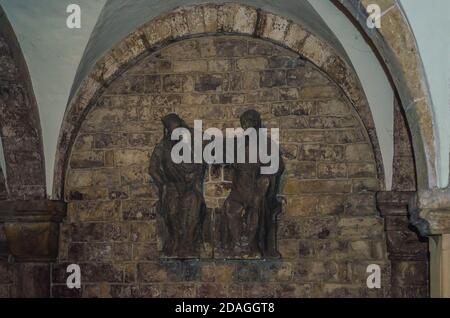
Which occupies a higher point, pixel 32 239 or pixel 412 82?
pixel 412 82

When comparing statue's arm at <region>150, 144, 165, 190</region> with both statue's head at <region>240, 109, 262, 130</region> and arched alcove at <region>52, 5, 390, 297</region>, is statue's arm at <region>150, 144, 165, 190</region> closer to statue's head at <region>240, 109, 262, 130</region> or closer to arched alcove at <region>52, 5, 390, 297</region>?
arched alcove at <region>52, 5, 390, 297</region>

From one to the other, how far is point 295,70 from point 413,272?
161cm

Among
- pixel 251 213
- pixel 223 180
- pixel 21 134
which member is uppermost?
pixel 21 134

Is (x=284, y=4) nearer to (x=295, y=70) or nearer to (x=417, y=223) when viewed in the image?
(x=295, y=70)

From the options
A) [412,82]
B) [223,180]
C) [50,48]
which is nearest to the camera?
[412,82]

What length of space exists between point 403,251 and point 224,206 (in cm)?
126

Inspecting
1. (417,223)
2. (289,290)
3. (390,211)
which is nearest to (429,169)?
(417,223)

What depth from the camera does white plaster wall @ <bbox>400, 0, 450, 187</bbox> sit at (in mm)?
4766

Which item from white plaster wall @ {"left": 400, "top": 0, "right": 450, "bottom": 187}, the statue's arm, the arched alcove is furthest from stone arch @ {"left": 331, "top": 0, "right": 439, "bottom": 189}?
the statue's arm

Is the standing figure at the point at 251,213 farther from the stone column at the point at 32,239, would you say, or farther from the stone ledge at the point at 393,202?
the stone column at the point at 32,239

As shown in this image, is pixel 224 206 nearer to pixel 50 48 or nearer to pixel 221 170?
Result: pixel 221 170

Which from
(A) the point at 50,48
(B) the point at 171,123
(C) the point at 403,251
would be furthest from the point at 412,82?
(A) the point at 50,48

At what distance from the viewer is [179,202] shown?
6.86 m

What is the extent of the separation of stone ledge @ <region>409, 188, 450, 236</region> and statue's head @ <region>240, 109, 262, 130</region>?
224 centimetres
